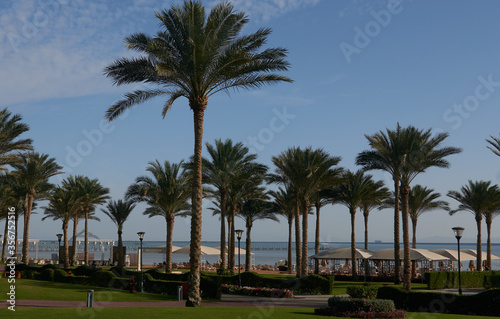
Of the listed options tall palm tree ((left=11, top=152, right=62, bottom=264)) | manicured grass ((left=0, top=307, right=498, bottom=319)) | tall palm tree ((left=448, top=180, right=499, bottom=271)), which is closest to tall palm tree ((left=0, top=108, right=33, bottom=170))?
tall palm tree ((left=11, top=152, right=62, bottom=264))

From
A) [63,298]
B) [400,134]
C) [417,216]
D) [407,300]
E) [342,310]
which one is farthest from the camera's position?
A: [417,216]

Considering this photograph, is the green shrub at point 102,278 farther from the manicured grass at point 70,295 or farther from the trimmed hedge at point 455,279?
the trimmed hedge at point 455,279

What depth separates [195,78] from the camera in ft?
72.5

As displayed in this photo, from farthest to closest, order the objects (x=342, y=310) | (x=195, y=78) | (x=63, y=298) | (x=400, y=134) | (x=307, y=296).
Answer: (x=400, y=134), (x=307, y=296), (x=63, y=298), (x=195, y=78), (x=342, y=310)

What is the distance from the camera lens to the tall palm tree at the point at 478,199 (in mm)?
50375

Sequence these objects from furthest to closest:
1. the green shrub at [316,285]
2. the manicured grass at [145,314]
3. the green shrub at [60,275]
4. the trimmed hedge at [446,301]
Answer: the green shrub at [60,275]
the green shrub at [316,285]
the trimmed hedge at [446,301]
the manicured grass at [145,314]

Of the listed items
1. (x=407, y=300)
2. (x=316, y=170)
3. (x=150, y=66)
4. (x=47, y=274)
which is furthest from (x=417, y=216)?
(x=150, y=66)

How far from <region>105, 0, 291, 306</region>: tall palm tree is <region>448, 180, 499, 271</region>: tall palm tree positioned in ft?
115

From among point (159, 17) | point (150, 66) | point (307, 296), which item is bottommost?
point (307, 296)

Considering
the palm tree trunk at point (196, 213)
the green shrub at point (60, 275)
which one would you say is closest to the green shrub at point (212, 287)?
the palm tree trunk at point (196, 213)

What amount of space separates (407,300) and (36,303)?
16898mm

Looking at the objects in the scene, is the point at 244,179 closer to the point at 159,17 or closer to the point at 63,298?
the point at 63,298

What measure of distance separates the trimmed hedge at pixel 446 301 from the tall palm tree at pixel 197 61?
30.9 ft

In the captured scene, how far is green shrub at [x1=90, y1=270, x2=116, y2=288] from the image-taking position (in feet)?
109
